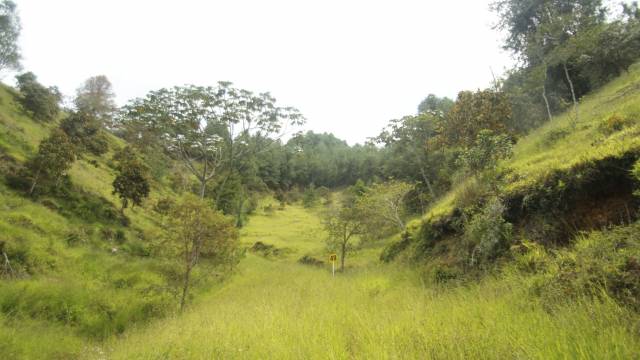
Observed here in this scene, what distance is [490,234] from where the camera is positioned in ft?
25.3

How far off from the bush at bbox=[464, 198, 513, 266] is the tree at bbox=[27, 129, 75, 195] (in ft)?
68.0

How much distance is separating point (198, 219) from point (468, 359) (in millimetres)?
10677

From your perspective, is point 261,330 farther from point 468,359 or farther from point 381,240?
point 381,240

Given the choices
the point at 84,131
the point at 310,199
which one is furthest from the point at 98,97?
the point at 310,199

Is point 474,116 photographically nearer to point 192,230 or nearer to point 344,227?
point 344,227

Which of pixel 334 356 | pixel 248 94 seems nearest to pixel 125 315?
pixel 334 356

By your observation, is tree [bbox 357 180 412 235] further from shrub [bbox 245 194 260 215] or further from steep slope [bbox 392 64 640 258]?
shrub [bbox 245 194 260 215]

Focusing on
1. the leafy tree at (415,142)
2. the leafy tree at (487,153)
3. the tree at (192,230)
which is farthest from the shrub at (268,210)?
the leafy tree at (487,153)

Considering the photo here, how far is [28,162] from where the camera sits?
17.4 meters

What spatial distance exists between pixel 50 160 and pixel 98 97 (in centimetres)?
5319

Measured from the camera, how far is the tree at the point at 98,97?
57.8 meters

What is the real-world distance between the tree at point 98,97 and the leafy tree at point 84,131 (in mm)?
26433

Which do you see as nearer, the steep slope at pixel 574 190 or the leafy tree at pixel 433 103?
the steep slope at pixel 574 190

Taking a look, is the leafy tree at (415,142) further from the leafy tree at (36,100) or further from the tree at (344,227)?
the leafy tree at (36,100)
